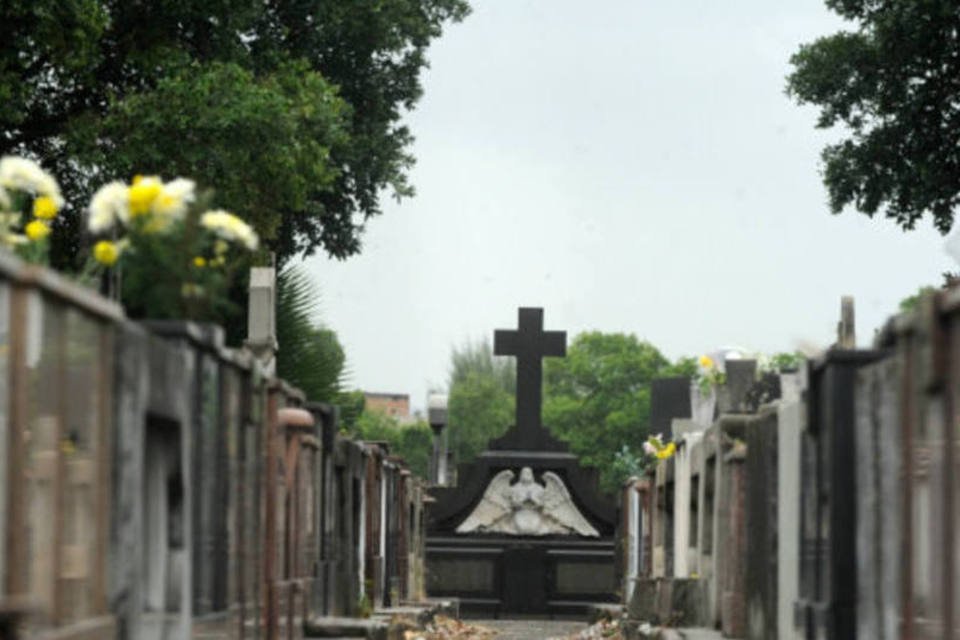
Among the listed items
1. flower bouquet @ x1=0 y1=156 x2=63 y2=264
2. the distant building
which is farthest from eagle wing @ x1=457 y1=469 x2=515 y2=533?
the distant building

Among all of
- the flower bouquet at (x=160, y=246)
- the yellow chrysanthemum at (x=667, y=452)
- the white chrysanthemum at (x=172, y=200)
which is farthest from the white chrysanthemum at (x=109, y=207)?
the yellow chrysanthemum at (x=667, y=452)

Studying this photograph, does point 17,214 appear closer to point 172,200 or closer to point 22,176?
point 22,176

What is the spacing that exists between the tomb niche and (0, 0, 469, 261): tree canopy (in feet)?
36.0

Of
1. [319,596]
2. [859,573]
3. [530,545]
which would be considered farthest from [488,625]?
[859,573]

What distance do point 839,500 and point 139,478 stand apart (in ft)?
11.3

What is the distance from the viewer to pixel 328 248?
3900 centimetres

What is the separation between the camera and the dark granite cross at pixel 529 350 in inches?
1882

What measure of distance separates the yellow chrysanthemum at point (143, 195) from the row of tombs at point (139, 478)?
0.57 m

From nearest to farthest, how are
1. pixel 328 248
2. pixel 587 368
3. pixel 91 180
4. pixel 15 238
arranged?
pixel 15 238
pixel 91 180
pixel 328 248
pixel 587 368

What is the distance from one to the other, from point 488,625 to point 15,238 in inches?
1199

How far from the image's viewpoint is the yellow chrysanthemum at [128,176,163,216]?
1143cm

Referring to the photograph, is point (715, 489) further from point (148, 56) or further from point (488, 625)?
point (488, 625)

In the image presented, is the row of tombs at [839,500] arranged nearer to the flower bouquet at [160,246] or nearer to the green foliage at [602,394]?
the flower bouquet at [160,246]

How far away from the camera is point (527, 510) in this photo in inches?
1843
